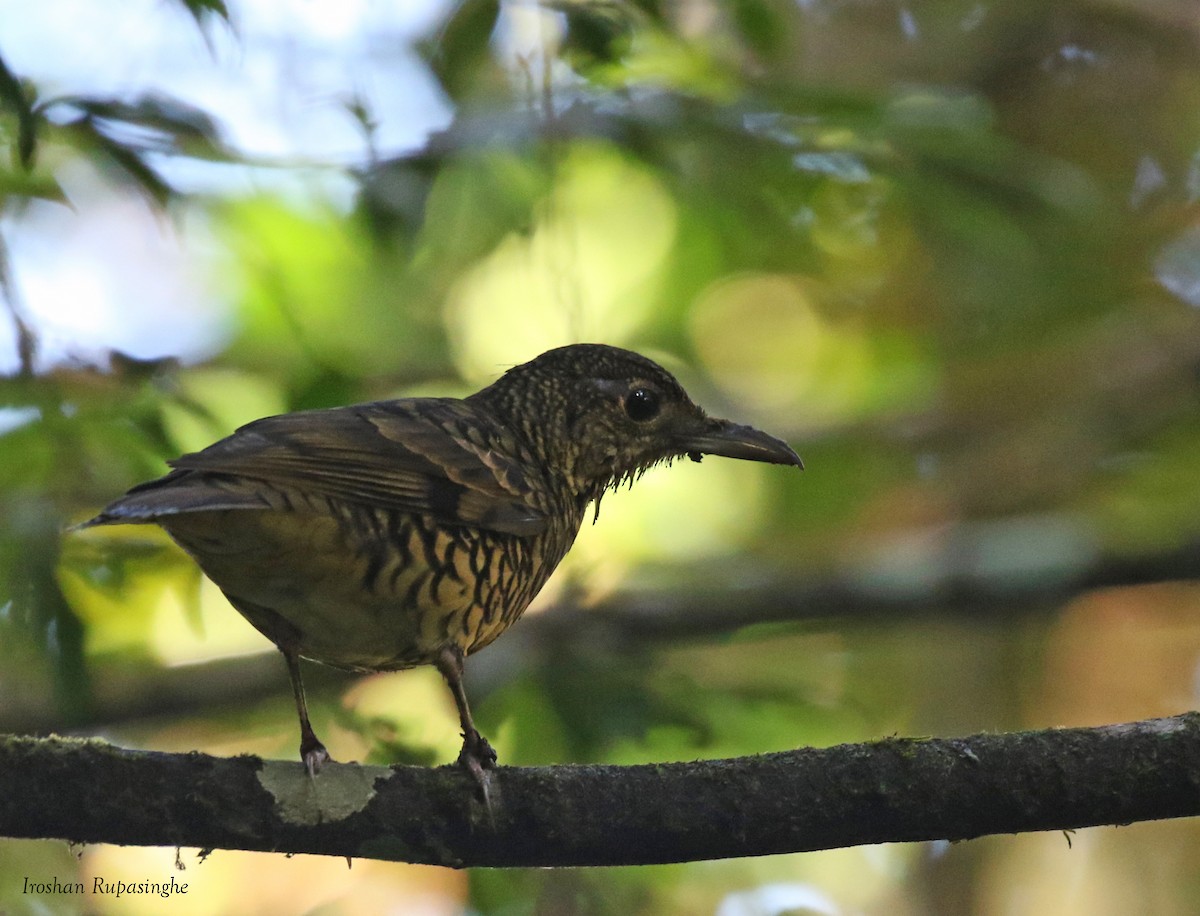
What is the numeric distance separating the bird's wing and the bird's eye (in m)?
0.46

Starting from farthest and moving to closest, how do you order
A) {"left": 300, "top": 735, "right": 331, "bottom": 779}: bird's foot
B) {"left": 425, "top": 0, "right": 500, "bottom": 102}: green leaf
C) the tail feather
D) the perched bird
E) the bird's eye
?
the bird's eye < {"left": 425, "top": 0, "right": 500, "bottom": 102}: green leaf < the perched bird < {"left": 300, "top": 735, "right": 331, "bottom": 779}: bird's foot < the tail feather

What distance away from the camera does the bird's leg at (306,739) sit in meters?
2.80

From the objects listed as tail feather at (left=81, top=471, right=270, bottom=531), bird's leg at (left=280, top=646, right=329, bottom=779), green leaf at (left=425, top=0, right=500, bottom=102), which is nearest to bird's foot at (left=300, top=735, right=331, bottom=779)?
bird's leg at (left=280, top=646, right=329, bottom=779)

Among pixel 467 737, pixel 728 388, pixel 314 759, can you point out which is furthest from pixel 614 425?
pixel 728 388

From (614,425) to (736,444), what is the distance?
40cm

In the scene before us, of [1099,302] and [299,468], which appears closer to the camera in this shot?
[299,468]

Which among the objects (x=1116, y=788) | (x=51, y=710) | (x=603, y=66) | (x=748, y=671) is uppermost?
(x=603, y=66)

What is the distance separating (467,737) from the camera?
3.07 meters

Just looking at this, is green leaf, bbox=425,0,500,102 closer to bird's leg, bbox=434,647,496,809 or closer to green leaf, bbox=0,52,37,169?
green leaf, bbox=0,52,37,169

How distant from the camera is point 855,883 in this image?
7.23 m

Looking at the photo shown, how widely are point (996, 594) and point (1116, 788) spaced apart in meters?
2.83

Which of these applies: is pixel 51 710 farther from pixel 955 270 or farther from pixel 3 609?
pixel 955 270

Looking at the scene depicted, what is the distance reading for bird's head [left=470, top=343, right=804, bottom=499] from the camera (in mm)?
4164

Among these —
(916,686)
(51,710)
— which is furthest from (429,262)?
(916,686)
